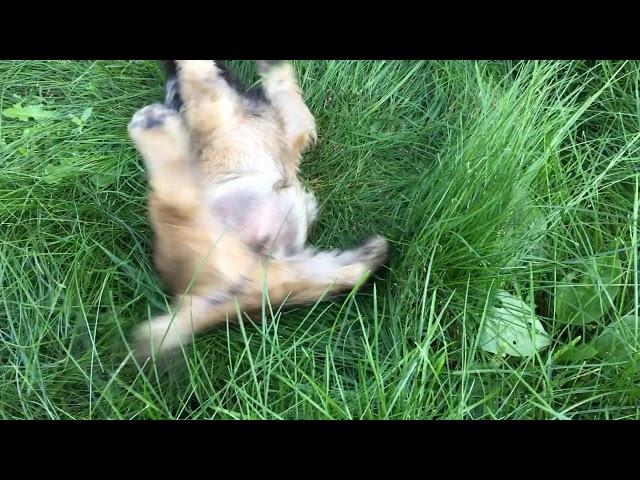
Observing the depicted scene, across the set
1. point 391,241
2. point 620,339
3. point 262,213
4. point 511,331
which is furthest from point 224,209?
point 620,339

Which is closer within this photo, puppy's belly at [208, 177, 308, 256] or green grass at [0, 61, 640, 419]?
green grass at [0, 61, 640, 419]

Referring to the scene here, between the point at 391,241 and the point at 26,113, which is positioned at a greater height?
the point at 26,113

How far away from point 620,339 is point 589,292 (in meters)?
0.17

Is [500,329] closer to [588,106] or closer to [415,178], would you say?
[415,178]

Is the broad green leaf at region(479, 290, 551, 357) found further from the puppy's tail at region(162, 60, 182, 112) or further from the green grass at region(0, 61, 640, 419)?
the puppy's tail at region(162, 60, 182, 112)

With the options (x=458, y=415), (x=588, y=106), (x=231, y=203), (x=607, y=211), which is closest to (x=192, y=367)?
(x=231, y=203)

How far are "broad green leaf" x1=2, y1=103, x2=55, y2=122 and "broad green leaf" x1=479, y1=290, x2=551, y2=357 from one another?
1933 millimetres

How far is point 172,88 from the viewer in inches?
89.4

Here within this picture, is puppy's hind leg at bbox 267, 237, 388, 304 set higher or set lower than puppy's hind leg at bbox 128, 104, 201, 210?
lower

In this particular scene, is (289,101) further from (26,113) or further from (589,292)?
(589,292)

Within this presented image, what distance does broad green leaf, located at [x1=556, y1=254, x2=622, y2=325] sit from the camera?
6.02 feet

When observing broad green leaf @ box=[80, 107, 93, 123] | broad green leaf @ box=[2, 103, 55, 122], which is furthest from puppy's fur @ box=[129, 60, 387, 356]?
broad green leaf @ box=[2, 103, 55, 122]

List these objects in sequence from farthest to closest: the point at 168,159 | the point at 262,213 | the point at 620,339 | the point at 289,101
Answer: the point at 289,101 < the point at 262,213 < the point at 168,159 < the point at 620,339

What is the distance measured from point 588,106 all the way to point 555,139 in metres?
0.26
